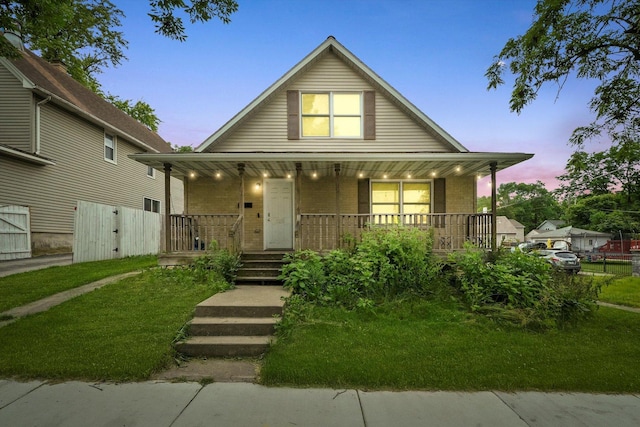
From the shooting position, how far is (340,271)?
6.82 m

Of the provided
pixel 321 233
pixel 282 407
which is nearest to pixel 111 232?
pixel 321 233

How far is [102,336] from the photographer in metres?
4.50

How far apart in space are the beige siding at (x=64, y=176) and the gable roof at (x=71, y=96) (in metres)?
0.61

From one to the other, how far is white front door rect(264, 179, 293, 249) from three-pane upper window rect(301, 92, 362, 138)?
197cm

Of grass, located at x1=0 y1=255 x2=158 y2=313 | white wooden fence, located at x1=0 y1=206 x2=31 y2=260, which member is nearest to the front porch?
grass, located at x1=0 y1=255 x2=158 y2=313

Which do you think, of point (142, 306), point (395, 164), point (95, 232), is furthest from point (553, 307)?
point (95, 232)

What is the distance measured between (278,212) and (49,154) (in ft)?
34.1

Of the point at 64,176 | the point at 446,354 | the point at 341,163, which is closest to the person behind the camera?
the point at 446,354

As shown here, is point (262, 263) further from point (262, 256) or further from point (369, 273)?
point (369, 273)

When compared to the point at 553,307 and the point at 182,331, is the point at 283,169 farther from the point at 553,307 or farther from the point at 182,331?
the point at 553,307

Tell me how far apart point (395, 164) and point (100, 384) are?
8.01 m

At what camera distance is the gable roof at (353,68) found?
975 cm

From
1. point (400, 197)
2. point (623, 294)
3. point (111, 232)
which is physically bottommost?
point (623, 294)

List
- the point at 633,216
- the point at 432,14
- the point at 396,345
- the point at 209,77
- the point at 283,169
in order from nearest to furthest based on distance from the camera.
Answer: the point at 396,345, the point at 283,169, the point at 432,14, the point at 633,216, the point at 209,77
